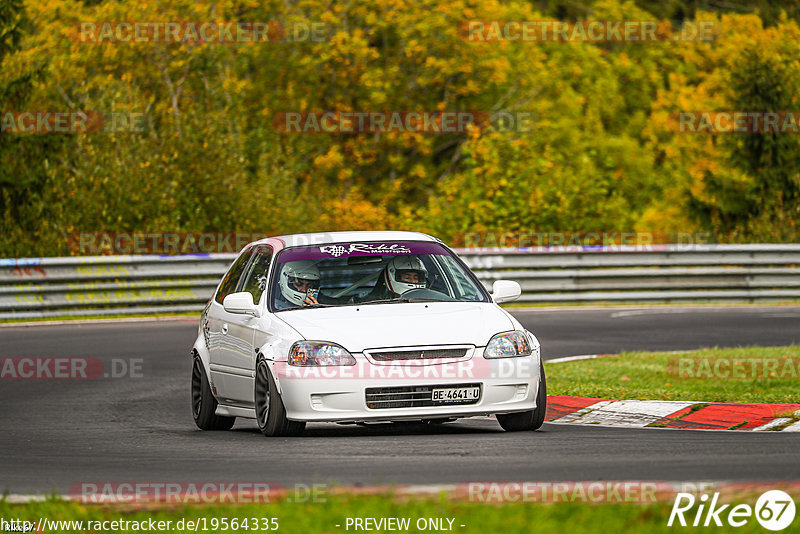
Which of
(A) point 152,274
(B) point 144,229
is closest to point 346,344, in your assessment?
(A) point 152,274

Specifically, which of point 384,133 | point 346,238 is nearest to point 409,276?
point 346,238

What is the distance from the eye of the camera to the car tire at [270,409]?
34.1 feet

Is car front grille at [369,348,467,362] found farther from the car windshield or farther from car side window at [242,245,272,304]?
car side window at [242,245,272,304]

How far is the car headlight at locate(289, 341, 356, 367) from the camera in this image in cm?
A: 1022

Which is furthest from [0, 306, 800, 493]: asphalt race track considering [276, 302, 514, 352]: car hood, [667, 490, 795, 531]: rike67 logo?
[667, 490, 795, 531]: rike67 logo

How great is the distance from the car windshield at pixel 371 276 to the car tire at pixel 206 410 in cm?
123

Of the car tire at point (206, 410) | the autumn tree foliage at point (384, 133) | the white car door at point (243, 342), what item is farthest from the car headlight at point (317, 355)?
the autumn tree foliage at point (384, 133)

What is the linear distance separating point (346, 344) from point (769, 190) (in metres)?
29.5

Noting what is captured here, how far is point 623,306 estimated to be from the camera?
88.8ft

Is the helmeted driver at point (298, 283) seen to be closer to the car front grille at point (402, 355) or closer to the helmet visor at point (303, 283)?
the helmet visor at point (303, 283)

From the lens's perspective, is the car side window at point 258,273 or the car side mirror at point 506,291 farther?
the car side window at point 258,273

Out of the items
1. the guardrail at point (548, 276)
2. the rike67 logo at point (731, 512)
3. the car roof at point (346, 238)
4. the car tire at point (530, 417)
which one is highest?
the car roof at point (346, 238)

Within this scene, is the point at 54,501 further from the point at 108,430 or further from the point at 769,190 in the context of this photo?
the point at 769,190

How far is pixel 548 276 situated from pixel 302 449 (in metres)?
17.9
